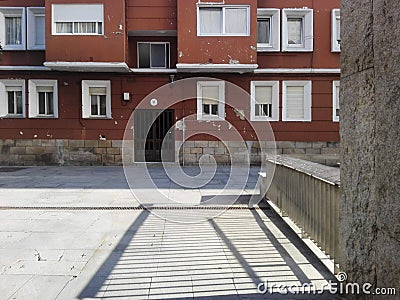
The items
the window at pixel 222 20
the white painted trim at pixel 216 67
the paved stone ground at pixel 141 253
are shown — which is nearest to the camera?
the paved stone ground at pixel 141 253

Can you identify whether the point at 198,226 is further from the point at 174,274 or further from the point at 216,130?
the point at 216,130

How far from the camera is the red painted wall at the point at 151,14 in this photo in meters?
14.8

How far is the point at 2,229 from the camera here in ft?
17.6

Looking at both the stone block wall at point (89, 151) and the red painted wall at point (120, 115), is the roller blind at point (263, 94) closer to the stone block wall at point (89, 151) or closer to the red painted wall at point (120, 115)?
the red painted wall at point (120, 115)

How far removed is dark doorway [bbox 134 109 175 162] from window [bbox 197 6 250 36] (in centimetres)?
362

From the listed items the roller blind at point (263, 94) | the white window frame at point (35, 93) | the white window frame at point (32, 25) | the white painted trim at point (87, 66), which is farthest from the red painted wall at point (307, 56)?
the white window frame at point (32, 25)

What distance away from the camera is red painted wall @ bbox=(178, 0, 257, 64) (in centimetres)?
A: 1434

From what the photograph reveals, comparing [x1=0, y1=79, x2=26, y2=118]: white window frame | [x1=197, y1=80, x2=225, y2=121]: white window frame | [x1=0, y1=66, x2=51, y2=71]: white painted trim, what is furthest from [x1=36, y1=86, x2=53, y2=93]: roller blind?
[x1=197, y1=80, x2=225, y2=121]: white window frame

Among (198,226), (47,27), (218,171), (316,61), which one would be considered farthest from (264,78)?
(198,226)

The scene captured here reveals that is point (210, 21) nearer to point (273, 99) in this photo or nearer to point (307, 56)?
point (273, 99)

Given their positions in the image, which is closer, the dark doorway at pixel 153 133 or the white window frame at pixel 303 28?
the white window frame at pixel 303 28

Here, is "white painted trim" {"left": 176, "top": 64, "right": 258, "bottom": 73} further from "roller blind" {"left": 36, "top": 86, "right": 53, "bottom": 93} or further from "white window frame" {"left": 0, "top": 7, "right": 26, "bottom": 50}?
"white window frame" {"left": 0, "top": 7, "right": 26, "bottom": 50}

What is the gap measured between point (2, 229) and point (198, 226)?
282 centimetres

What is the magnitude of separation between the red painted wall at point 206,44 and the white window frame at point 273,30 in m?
0.85
